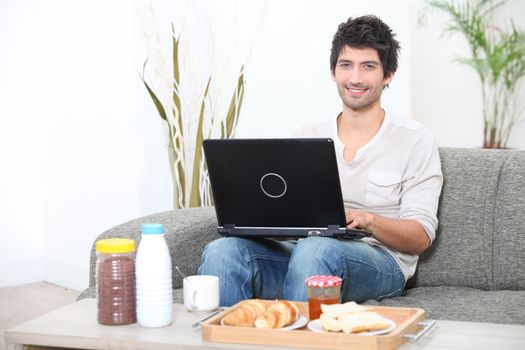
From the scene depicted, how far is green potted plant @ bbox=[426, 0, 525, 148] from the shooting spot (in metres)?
5.58

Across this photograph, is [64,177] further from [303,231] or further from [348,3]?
[303,231]

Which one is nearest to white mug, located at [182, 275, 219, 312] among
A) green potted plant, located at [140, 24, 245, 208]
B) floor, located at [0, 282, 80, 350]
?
green potted plant, located at [140, 24, 245, 208]

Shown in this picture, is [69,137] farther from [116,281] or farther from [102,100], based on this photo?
[116,281]

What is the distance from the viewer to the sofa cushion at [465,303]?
2.20 metres

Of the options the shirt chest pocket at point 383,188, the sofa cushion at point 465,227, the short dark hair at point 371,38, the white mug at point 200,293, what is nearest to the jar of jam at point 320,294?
the white mug at point 200,293

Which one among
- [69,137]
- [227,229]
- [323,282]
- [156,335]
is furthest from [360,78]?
[69,137]

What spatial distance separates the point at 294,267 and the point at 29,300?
2.22 meters

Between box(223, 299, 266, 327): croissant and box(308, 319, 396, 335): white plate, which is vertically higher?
box(223, 299, 266, 327): croissant

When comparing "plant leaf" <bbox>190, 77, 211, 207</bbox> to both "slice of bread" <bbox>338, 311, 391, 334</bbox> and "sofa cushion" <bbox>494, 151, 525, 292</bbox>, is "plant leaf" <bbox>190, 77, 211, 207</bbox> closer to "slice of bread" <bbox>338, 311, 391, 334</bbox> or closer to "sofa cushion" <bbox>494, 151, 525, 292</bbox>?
"sofa cushion" <bbox>494, 151, 525, 292</bbox>

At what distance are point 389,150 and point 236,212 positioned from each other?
0.50m

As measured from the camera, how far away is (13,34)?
169 inches

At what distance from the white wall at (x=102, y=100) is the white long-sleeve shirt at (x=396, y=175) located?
1.45m

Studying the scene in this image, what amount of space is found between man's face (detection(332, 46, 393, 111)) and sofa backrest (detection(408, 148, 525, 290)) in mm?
303

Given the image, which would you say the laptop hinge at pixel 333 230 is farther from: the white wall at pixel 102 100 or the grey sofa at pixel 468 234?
the white wall at pixel 102 100
